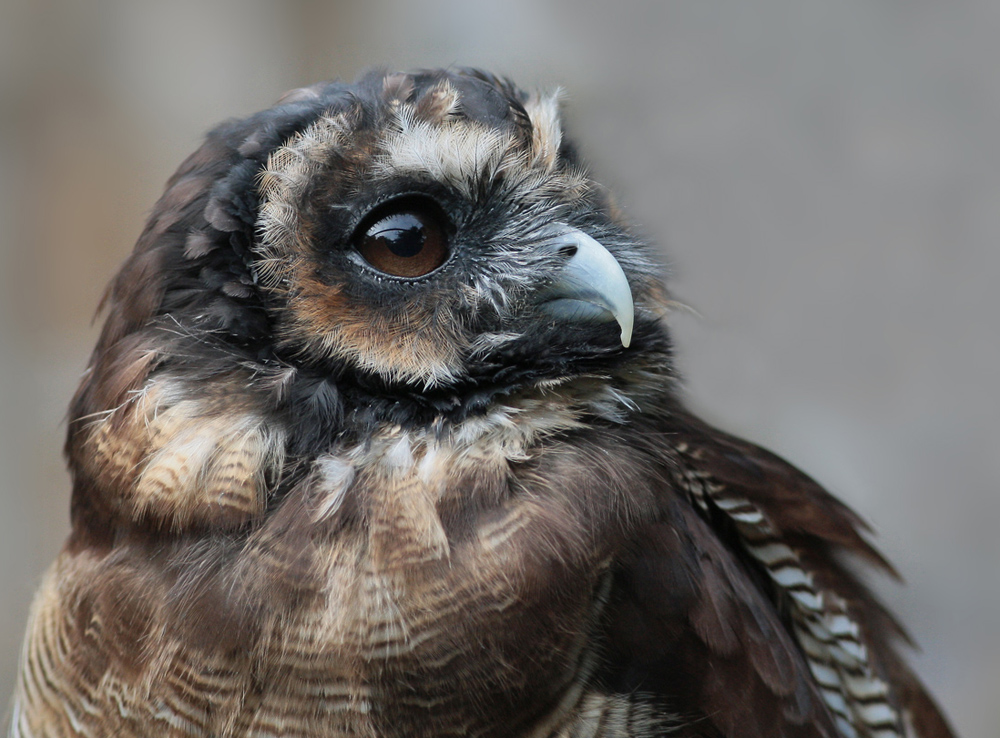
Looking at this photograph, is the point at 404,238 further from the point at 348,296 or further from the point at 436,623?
the point at 436,623

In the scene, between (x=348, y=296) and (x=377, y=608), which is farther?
(x=348, y=296)

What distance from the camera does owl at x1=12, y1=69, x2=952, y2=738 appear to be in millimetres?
1448

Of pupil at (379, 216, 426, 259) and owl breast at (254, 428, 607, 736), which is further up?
pupil at (379, 216, 426, 259)

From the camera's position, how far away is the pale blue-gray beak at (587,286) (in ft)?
5.26

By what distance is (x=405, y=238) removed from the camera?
1.67 meters

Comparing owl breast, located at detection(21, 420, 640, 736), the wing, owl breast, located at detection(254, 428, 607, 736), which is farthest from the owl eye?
the wing

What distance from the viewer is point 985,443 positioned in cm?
442

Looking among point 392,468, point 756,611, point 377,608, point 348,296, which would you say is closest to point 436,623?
point 377,608

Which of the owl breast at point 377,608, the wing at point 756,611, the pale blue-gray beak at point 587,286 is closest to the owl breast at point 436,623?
the owl breast at point 377,608

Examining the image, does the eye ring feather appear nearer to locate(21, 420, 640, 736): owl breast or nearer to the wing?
locate(21, 420, 640, 736): owl breast

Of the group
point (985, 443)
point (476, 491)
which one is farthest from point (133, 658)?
point (985, 443)

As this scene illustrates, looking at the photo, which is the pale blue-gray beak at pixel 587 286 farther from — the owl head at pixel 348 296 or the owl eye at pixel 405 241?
the owl eye at pixel 405 241

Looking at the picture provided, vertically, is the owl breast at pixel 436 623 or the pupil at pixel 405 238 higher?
the pupil at pixel 405 238

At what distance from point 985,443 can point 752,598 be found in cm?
318
